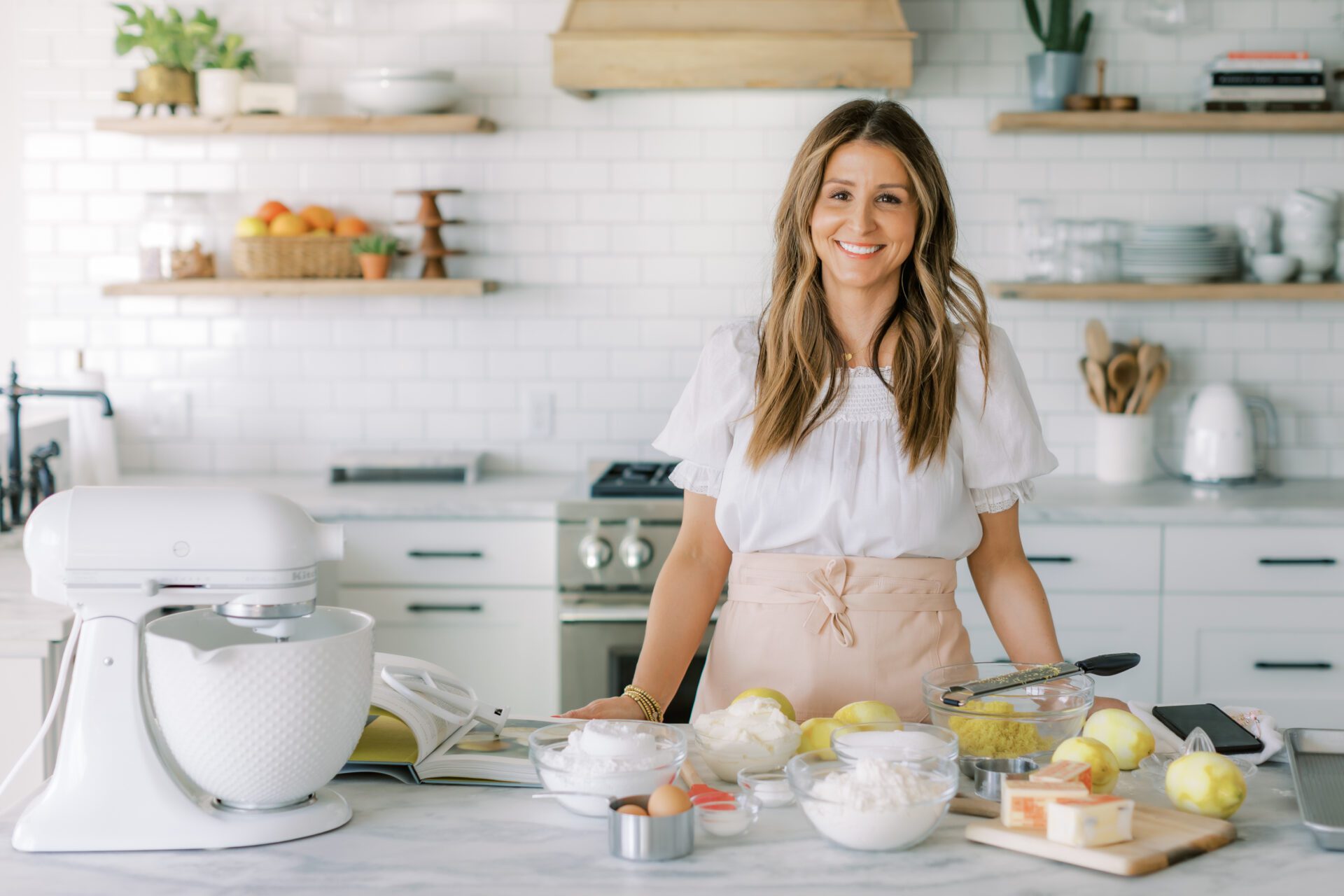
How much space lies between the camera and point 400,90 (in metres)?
3.83

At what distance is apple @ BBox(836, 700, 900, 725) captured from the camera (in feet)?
4.99

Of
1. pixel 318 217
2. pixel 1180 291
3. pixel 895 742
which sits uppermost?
pixel 318 217

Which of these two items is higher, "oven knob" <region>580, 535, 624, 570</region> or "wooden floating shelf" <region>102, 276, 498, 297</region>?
"wooden floating shelf" <region>102, 276, 498, 297</region>

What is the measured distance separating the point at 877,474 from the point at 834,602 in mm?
216

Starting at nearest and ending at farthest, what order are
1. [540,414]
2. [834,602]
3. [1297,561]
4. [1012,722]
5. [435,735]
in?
1. [1012,722]
2. [435,735]
3. [834,602]
4. [1297,561]
5. [540,414]

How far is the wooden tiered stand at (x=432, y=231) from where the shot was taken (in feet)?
12.9

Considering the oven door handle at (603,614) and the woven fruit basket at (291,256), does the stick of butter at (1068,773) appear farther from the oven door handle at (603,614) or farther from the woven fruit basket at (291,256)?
the woven fruit basket at (291,256)

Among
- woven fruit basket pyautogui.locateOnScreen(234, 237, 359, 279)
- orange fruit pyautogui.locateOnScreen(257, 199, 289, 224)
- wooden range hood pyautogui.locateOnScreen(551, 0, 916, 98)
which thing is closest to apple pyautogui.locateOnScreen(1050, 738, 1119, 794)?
wooden range hood pyautogui.locateOnScreen(551, 0, 916, 98)

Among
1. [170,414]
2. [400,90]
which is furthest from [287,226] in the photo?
[170,414]

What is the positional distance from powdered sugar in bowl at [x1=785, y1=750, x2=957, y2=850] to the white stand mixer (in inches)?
21.0

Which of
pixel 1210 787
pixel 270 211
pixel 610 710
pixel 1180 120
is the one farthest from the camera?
pixel 270 211

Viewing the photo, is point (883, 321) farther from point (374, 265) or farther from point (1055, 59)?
point (374, 265)

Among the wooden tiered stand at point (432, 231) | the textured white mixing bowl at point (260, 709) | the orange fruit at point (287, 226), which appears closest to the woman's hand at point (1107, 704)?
the textured white mixing bowl at point (260, 709)

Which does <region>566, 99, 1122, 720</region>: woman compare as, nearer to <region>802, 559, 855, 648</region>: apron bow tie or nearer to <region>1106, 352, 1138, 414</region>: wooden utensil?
<region>802, 559, 855, 648</region>: apron bow tie
